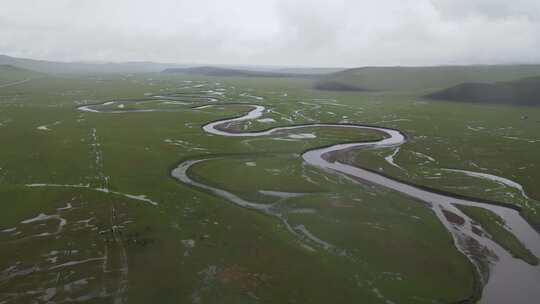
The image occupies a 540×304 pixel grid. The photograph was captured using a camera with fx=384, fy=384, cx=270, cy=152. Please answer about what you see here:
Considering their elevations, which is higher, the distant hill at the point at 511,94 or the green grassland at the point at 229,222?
the distant hill at the point at 511,94

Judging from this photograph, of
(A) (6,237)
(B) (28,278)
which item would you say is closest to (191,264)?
(B) (28,278)

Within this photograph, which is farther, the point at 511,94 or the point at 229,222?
the point at 511,94

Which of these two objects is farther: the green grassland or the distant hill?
the distant hill

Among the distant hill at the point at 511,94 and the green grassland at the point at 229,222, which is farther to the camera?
the distant hill at the point at 511,94

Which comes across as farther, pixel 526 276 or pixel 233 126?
pixel 233 126

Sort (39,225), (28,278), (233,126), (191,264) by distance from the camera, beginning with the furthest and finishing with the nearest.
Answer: (233,126)
(39,225)
(191,264)
(28,278)

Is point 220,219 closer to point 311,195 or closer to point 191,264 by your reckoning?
point 191,264

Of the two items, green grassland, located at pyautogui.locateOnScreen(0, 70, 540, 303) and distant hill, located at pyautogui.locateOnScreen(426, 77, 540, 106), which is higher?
distant hill, located at pyautogui.locateOnScreen(426, 77, 540, 106)

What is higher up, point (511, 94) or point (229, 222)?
point (511, 94)
